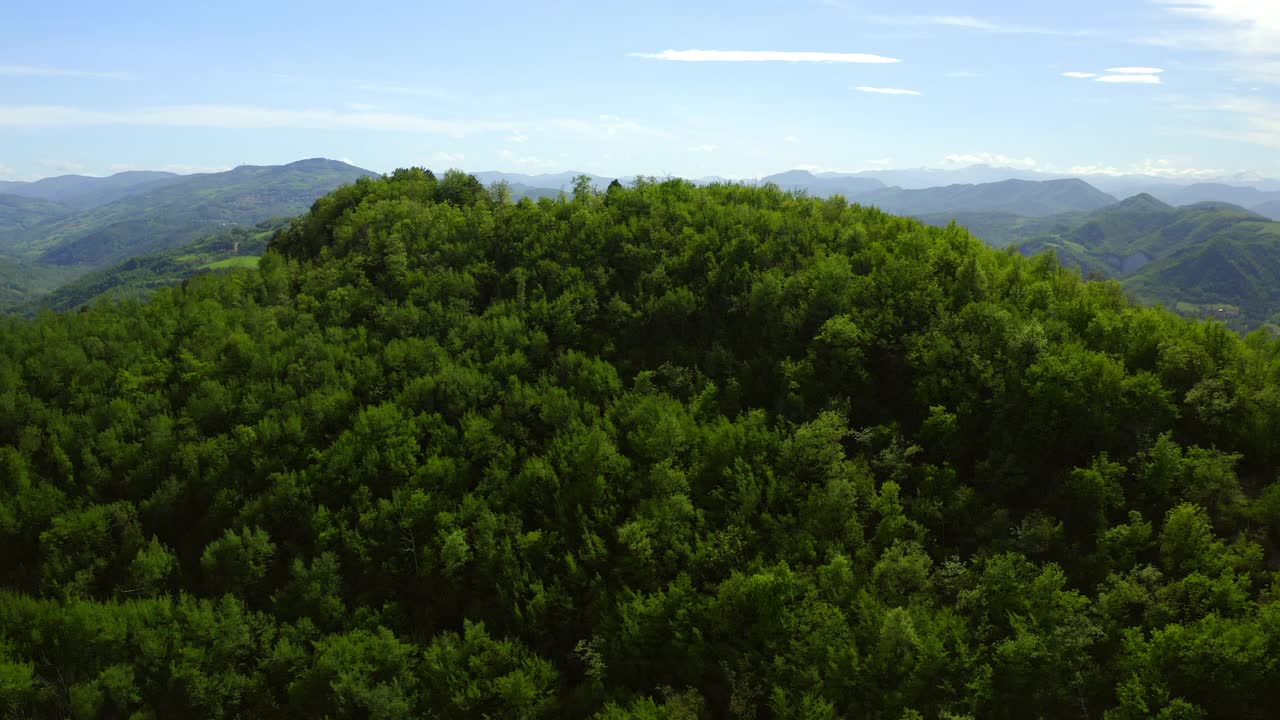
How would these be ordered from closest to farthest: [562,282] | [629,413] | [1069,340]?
[1069,340] < [629,413] < [562,282]

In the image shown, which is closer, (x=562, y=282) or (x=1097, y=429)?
(x=1097, y=429)

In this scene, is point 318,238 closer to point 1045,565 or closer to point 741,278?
point 741,278

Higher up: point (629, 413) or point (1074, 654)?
point (629, 413)

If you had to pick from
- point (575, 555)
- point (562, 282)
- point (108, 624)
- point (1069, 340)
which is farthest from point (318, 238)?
point (1069, 340)

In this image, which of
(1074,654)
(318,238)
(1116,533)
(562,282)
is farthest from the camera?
(318,238)

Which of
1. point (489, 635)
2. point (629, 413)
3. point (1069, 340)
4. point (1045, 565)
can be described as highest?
point (1069, 340)

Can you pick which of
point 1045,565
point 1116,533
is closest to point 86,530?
point 1045,565

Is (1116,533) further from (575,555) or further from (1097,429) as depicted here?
(575,555)
